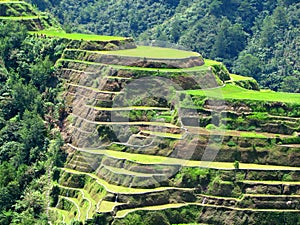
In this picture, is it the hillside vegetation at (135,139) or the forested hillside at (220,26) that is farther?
the forested hillside at (220,26)

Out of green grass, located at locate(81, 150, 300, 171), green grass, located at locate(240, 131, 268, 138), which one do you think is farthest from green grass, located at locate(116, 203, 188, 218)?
green grass, located at locate(240, 131, 268, 138)

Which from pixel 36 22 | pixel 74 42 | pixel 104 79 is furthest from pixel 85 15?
pixel 104 79

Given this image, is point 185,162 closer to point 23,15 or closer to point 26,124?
point 26,124

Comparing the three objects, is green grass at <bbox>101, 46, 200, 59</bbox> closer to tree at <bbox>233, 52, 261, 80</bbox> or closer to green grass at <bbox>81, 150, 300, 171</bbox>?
green grass at <bbox>81, 150, 300, 171</bbox>

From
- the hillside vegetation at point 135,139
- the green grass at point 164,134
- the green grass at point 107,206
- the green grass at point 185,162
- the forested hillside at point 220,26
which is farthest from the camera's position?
the forested hillside at point 220,26

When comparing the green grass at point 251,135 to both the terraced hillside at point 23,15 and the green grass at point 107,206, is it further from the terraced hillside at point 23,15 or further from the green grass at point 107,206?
the terraced hillside at point 23,15

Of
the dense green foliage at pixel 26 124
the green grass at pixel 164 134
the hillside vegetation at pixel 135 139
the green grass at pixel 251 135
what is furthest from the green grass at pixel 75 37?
the green grass at pixel 251 135
